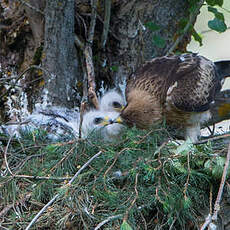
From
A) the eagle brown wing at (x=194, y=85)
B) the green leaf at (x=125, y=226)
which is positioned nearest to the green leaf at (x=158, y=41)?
the eagle brown wing at (x=194, y=85)

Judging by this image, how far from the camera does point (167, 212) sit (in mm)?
2283

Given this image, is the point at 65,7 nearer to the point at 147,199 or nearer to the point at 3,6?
the point at 3,6

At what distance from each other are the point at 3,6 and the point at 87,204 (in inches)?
76.6

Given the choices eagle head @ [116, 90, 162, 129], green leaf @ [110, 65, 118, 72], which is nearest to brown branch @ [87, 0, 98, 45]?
green leaf @ [110, 65, 118, 72]

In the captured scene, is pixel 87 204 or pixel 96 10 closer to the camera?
pixel 87 204

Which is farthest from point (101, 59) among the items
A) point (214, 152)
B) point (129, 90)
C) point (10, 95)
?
point (214, 152)

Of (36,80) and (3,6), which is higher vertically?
(3,6)

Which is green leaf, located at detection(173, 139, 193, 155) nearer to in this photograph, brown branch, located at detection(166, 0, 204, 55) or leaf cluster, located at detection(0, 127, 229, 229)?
leaf cluster, located at detection(0, 127, 229, 229)

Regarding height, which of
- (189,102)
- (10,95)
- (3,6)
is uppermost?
(3,6)

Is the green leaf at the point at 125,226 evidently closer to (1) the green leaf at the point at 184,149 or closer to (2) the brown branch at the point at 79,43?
(1) the green leaf at the point at 184,149

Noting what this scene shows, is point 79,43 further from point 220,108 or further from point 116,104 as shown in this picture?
point 220,108

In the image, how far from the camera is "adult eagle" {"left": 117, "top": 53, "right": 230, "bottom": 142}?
3.19 meters

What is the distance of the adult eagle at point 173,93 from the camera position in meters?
3.19

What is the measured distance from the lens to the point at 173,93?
10.4 ft
